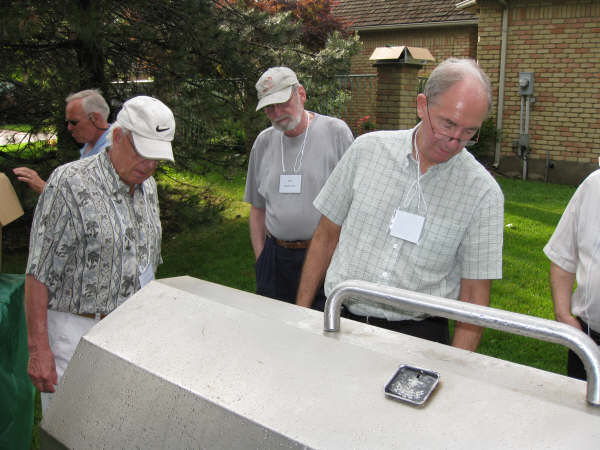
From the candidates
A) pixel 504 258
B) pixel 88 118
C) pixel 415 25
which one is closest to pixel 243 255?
pixel 504 258

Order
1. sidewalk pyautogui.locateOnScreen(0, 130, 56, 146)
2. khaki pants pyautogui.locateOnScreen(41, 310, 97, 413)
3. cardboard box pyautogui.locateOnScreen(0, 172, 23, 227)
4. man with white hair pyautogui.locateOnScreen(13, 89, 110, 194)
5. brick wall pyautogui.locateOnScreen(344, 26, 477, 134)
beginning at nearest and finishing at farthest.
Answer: khaki pants pyautogui.locateOnScreen(41, 310, 97, 413) < cardboard box pyautogui.locateOnScreen(0, 172, 23, 227) < man with white hair pyautogui.locateOnScreen(13, 89, 110, 194) < sidewalk pyautogui.locateOnScreen(0, 130, 56, 146) < brick wall pyautogui.locateOnScreen(344, 26, 477, 134)

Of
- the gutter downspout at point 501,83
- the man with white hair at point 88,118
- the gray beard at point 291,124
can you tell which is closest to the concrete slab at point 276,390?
the gray beard at point 291,124

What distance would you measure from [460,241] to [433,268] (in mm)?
127

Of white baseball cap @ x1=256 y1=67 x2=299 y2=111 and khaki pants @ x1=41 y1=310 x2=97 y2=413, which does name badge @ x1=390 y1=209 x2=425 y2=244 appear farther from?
white baseball cap @ x1=256 y1=67 x2=299 y2=111

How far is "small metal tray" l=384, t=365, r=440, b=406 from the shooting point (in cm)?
88

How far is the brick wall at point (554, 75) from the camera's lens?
10.4 meters

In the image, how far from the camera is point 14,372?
247cm

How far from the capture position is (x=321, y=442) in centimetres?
82

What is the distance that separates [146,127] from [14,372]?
128 cm

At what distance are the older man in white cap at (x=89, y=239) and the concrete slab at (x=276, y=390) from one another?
81 centimetres

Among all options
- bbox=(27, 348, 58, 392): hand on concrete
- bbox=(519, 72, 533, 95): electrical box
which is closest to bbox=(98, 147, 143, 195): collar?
bbox=(27, 348, 58, 392): hand on concrete

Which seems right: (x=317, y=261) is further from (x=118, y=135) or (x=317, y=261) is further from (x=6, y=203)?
(x=6, y=203)

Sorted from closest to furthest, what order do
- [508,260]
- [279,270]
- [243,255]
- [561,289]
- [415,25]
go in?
[561,289] < [279,270] < [508,260] < [243,255] < [415,25]

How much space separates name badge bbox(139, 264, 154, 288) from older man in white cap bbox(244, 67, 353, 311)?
3.76ft
